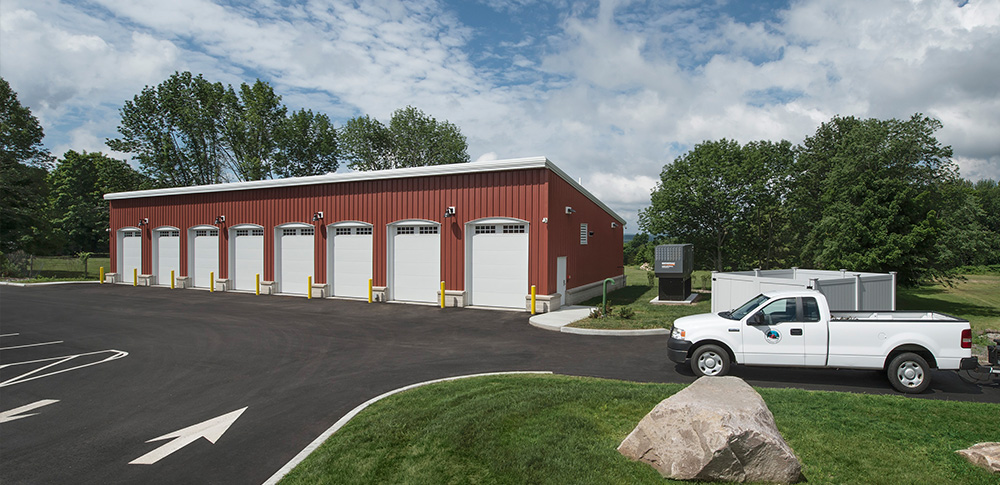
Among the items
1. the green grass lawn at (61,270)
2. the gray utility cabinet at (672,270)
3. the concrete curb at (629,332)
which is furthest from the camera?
the green grass lawn at (61,270)

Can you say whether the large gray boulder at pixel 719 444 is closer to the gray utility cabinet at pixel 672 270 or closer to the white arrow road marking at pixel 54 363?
the white arrow road marking at pixel 54 363

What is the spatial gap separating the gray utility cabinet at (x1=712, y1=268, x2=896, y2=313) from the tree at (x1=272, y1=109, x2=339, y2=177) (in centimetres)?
4678

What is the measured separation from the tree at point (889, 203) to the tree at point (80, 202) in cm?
7194

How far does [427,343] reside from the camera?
13.1m

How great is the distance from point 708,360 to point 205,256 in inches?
1111

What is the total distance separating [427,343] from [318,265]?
42.6 feet

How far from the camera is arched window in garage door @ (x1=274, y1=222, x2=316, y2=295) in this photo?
2434cm

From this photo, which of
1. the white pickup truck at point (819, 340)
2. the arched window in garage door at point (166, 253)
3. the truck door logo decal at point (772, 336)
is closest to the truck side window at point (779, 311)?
the white pickup truck at point (819, 340)

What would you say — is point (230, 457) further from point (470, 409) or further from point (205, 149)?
point (205, 149)

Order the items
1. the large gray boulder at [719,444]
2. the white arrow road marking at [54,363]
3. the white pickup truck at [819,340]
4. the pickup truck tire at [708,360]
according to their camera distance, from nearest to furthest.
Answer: the large gray boulder at [719,444]
the white pickup truck at [819,340]
the pickup truck tire at [708,360]
the white arrow road marking at [54,363]

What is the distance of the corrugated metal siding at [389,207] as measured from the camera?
19.3 metres

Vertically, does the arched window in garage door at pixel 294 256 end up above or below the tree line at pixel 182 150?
below

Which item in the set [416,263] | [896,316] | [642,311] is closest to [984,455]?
[896,316]

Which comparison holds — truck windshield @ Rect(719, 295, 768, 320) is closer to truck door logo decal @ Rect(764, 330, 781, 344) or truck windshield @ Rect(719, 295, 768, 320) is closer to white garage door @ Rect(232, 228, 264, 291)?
truck door logo decal @ Rect(764, 330, 781, 344)
